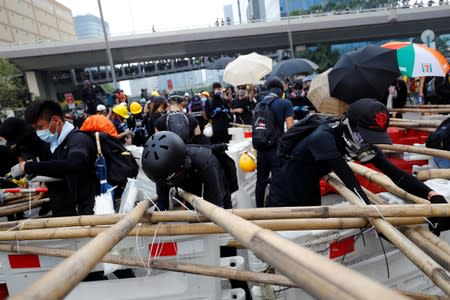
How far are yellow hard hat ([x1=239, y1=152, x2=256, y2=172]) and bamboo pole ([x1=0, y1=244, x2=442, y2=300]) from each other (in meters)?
2.77

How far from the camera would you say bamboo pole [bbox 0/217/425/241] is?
1.95m

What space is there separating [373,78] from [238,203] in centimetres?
249

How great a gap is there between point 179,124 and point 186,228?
2.27 m

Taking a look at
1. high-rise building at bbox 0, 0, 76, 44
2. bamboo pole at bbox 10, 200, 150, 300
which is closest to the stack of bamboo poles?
bamboo pole at bbox 10, 200, 150, 300

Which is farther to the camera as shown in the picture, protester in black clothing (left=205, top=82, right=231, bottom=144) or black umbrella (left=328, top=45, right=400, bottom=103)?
protester in black clothing (left=205, top=82, right=231, bottom=144)

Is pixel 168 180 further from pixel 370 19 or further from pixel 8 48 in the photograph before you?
pixel 8 48

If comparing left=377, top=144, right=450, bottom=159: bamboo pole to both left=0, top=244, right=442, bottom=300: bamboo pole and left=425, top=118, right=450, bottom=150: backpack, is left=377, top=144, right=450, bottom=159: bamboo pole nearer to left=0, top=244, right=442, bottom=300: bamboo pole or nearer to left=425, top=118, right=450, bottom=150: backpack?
left=425, top=118, right=450, bottom=150: backpack

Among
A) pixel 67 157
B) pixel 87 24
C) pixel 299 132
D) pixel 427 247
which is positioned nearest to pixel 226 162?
pixel 299 132

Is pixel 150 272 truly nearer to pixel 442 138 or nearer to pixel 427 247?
pixel 427 247

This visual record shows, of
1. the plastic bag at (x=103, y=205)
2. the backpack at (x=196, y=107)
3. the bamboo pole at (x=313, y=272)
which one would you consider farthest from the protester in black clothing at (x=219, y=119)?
the bamboo pole at (x=313, y=272)

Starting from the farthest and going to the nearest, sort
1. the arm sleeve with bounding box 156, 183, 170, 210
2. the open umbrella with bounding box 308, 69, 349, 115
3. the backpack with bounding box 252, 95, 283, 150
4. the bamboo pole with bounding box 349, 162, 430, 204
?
the open umbrella with bounding box 308, 69, 349, 115, the backpack with bounding box 252, 95, 283, 150, the arm sleeve with bounding box 156, 183, 170, 210, the bamboo pole with bounding box 349, 162, 430, 204

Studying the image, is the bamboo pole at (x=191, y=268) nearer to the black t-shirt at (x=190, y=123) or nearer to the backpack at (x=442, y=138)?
the backpack at (x=442, y=138)

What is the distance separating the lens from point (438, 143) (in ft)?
12.0

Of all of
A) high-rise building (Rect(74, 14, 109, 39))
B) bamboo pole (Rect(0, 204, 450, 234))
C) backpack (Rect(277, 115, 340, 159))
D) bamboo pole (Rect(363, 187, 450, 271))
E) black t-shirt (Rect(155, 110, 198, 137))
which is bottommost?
bamboo pole (Rect(363, 187, 450, 271))
